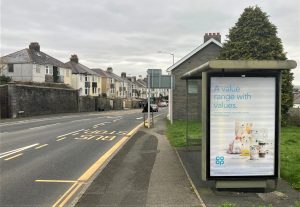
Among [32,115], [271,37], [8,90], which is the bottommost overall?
[32,115]

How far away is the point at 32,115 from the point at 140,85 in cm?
11375

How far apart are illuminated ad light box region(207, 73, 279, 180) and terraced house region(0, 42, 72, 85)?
175 feet

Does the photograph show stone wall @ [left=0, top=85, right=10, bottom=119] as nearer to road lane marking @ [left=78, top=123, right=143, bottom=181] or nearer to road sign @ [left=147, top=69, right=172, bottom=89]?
road sign @ [left=147, top=69, right=172, bottom=89]

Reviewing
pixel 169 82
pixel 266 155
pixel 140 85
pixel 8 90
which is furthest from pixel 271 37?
pixel 140 85

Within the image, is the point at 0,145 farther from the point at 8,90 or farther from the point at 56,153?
the point at 8,90

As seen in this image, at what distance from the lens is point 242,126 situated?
7676mm

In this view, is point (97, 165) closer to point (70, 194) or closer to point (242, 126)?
point (70, 194)

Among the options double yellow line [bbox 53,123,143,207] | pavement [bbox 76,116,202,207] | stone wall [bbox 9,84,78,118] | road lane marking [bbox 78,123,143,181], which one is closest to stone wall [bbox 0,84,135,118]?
stone wall [bbox 9,84,78,118]

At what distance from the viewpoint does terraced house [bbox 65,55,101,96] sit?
7981 cm

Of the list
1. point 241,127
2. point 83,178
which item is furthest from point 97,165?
point 241,127

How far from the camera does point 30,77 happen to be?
59.2 metres

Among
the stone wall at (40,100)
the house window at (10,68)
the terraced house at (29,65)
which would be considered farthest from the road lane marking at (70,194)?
the house window at (10,68)

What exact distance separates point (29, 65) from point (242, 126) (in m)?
55.5

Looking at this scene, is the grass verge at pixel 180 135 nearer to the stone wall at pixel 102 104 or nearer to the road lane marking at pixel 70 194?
the road lane marking at pixel 70 194
